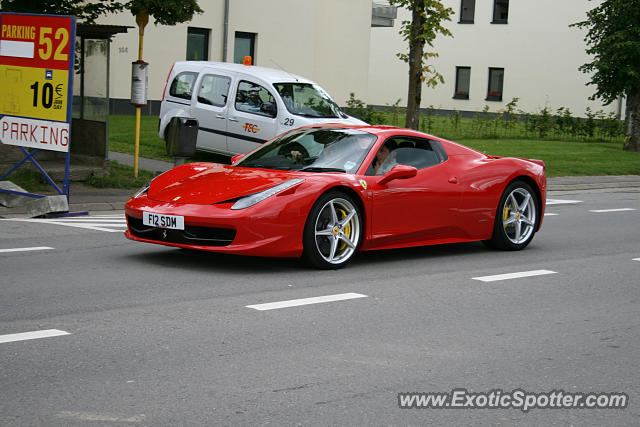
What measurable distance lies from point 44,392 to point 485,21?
46046mm

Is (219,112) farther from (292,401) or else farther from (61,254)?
(292,401)

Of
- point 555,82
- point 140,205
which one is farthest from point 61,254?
point 555,82

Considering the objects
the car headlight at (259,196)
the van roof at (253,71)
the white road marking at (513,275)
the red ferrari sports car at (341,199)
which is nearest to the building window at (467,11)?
the van roof at (253,71)

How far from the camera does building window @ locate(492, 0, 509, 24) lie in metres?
48.2

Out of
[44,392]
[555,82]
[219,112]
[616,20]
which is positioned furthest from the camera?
[555,82]

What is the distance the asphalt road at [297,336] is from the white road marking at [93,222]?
1.05 metres

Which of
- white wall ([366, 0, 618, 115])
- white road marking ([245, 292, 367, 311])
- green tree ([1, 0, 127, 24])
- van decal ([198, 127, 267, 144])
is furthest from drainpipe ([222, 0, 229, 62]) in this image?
white road marking ([245, 292, 367, 311])

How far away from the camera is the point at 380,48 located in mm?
53094

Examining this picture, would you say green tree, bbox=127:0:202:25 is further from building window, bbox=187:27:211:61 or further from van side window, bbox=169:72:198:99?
building window, bbox=187:27:211:61

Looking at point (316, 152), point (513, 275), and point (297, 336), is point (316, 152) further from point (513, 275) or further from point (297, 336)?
point (297, 336)

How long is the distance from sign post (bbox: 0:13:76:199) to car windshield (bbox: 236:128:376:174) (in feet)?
11.9

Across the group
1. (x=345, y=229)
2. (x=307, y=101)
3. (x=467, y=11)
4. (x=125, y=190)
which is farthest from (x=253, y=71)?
(x=467, y=11)

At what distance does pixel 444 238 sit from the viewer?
9.62 meters

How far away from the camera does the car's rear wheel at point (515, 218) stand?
10070 millimetres
